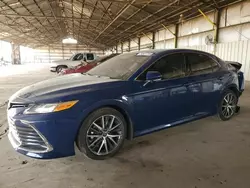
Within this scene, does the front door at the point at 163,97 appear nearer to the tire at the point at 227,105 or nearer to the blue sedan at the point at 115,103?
the blue sedan at the point at 115,103

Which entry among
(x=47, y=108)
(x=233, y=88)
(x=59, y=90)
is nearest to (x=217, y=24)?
(x=233, y=88)

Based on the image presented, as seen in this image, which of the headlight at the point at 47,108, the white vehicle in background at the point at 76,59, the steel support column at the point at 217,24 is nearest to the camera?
the headlight at the point at 47,108

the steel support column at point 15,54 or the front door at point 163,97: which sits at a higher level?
the steel support column at point 15,54

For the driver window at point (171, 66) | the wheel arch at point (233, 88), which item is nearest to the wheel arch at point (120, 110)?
the driver window at point (171, 66)

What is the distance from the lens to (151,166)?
94.6 inches

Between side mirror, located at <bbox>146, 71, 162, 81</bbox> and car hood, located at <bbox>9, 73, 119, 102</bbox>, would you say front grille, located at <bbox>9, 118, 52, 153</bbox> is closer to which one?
car hood, located at <bbox>9, 73, 119, 102</bbox>

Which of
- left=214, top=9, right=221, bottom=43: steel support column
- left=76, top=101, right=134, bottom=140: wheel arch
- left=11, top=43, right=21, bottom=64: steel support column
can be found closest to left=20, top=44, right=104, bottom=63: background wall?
left=11, top=43, right=21, bottom=64: steel support column

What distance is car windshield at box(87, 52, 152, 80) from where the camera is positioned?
2863mm

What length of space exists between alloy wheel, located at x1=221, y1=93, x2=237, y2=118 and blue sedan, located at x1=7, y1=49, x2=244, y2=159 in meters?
0.35

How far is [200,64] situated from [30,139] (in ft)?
8.94

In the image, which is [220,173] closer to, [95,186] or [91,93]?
[95,186]

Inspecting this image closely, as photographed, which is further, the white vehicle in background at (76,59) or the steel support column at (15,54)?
the steel support column at (15,54)

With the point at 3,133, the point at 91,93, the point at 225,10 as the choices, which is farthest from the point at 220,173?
the point at 225,10

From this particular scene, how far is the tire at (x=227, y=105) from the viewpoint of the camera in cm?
381
